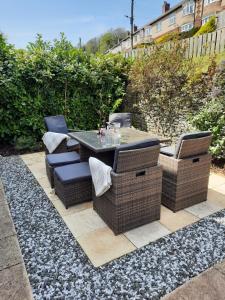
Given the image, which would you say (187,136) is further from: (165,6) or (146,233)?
(165,6)

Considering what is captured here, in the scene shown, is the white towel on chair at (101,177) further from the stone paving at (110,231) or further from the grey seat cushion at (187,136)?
the grey seat cushion at (187,136)

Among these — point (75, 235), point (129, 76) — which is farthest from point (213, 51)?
point (75, 235)

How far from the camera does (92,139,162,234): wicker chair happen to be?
2.15 m

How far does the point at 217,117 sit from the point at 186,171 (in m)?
2.02

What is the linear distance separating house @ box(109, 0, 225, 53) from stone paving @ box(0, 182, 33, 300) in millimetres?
18024

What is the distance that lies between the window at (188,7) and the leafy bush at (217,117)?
23672 millimetres

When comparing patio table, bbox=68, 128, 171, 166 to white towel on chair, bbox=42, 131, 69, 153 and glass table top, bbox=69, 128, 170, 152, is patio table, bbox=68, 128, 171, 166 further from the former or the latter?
white towel on chair, bbox=42, 131, 69, 153

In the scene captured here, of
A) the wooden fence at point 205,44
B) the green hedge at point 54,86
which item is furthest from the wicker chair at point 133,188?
the green hedge at point 54,86

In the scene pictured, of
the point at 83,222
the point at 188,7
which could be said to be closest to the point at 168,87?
the point at 83,222

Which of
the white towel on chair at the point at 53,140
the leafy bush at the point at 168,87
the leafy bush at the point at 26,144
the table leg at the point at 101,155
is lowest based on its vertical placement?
the leafy bush at the point at 26,144

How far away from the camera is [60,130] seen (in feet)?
14.5

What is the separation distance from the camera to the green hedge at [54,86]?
5359 mm

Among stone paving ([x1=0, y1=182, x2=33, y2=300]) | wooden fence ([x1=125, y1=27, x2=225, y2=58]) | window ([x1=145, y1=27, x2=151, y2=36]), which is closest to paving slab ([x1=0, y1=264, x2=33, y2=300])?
stone paving ([x1=0, y1=182, x2=33, y2=300])

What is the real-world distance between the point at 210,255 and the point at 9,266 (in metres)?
1.80
